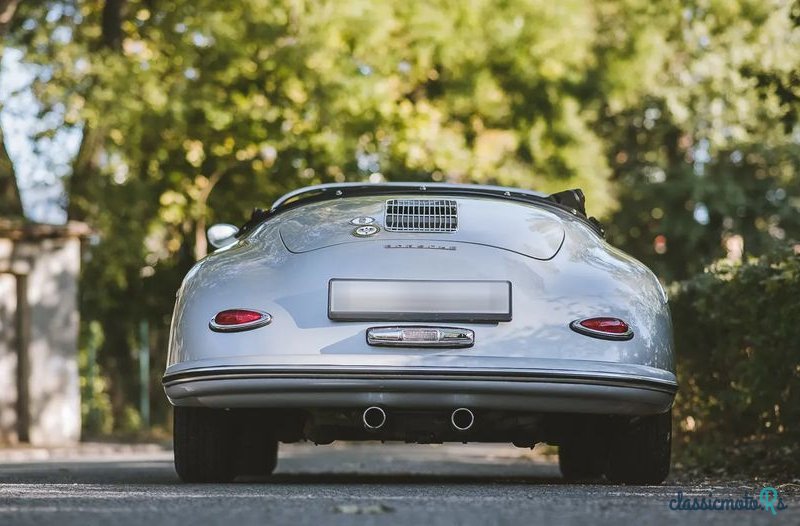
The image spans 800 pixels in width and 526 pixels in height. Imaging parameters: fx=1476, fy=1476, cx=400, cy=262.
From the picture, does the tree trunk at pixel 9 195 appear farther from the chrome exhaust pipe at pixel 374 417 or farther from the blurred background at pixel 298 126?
the chrome exhaust pipe at pixel 374 417

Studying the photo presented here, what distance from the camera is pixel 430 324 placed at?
607 cm

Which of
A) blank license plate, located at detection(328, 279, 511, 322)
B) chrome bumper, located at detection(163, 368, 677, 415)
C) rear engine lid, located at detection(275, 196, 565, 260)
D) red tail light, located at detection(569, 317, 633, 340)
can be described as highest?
rear engine lid, located at detection(275, 196, 565, 260)

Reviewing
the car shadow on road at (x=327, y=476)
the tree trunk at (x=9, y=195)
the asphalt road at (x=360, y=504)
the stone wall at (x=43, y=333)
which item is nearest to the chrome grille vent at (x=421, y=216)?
the asphalt road at (x=360, y=504)

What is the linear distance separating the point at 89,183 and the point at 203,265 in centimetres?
1558

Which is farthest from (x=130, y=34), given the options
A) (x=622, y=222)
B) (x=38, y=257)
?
(x=622, y=222)

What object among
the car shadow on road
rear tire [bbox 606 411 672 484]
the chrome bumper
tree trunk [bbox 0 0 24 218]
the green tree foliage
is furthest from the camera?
the green tree foliage

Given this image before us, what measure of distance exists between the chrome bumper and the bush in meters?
2.05

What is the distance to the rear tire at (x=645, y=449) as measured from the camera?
673 centimetres

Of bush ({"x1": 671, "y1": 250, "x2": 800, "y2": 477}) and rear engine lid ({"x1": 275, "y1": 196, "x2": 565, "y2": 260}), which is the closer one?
rear engine lid ({"x1": 275, "y1": 196, "x2": 565, "y2": 260})

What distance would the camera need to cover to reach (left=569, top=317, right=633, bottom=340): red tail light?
614cm

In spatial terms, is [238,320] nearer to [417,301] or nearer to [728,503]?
[417,301]

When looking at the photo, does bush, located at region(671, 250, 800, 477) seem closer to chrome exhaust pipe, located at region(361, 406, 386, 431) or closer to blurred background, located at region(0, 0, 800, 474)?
blurred background, located at region(0, 0, 800, 474)

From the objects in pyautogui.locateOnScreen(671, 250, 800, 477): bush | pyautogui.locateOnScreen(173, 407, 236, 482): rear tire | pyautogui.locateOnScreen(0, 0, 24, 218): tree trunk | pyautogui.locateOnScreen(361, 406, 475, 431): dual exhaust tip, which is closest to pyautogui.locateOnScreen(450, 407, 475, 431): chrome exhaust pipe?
pyautogui.locateOnScreen(361, 406, 475, 431): dual exhaust tip

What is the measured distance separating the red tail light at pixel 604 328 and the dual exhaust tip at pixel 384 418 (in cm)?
59
